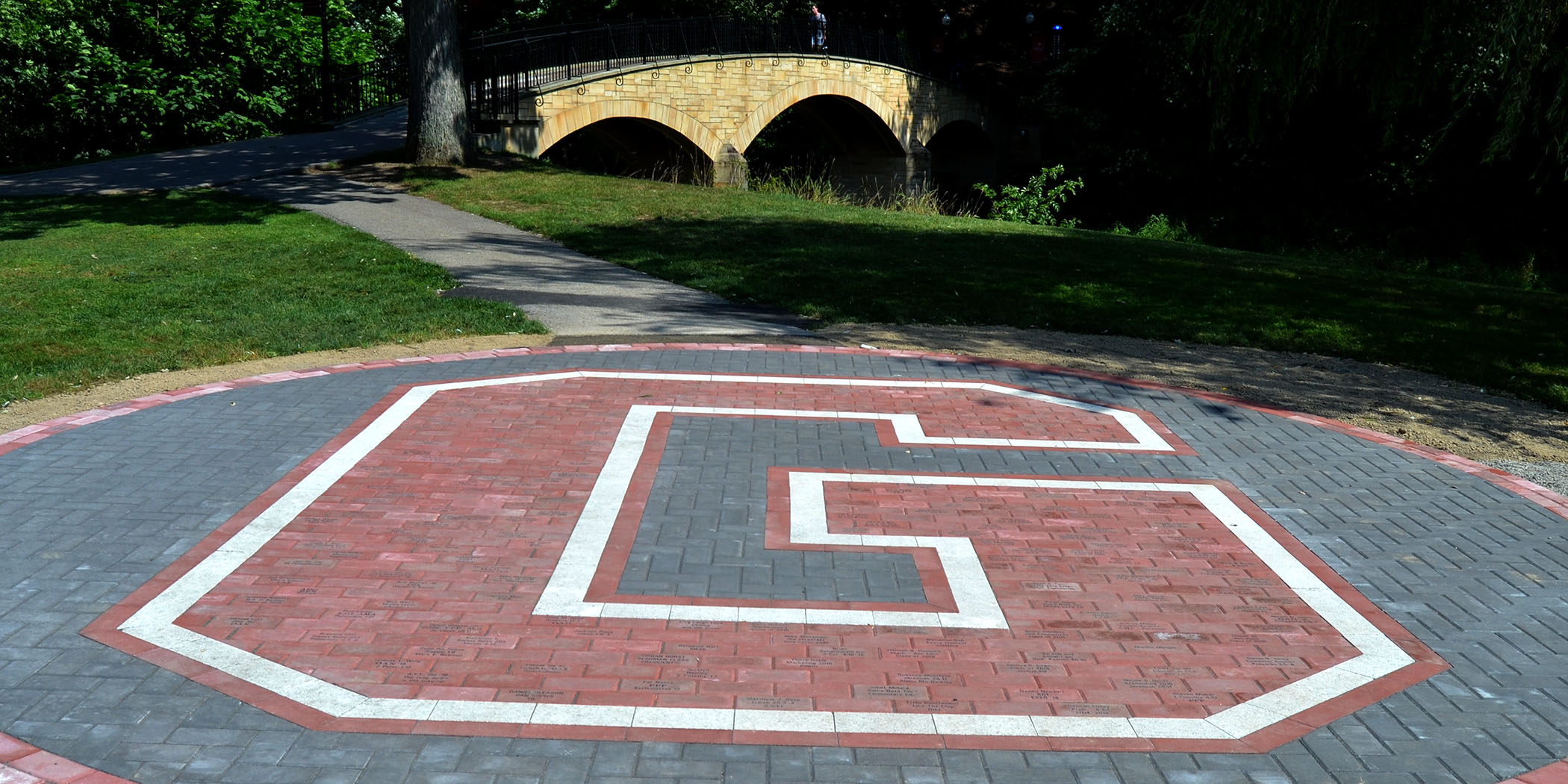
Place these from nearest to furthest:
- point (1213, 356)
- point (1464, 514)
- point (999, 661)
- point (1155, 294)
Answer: point (999, 661), point (1464, 514), point (1213, 356), point (1155, 294)

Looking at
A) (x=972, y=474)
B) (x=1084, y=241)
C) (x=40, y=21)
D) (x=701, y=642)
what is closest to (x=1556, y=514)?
(x=972, y=474)

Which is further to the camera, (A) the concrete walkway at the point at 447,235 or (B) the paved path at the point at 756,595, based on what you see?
(A) the concrete walkway at the point at 447,235

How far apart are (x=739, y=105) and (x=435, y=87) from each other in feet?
43.2

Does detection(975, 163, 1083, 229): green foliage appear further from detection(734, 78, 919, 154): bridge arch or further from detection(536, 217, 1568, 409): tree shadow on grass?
detection(536, 217, 1568, 409): tree shadow on grass

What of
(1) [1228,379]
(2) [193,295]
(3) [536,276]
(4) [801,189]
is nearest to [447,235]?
(3) [536,276]

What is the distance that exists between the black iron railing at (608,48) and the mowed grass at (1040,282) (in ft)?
19.5

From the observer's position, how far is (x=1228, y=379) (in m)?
10.8

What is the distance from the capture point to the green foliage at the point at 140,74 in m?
28.8

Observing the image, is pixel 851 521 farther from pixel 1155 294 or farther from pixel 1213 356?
pixel 1155 294

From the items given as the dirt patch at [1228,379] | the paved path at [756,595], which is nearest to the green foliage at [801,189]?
the dirt patch at [1228,379]

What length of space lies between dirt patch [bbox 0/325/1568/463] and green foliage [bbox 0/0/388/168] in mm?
23962

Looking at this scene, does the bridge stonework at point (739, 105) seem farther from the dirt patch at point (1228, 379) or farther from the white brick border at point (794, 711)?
the white brick border at point (794, 711)

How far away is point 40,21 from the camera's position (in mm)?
28969

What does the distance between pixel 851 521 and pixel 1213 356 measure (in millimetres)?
6671
